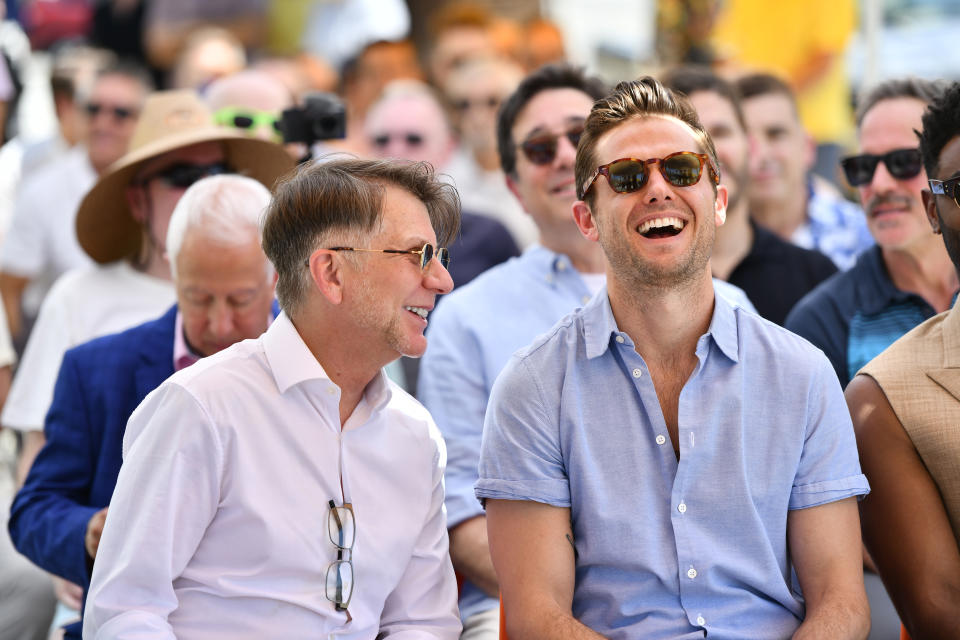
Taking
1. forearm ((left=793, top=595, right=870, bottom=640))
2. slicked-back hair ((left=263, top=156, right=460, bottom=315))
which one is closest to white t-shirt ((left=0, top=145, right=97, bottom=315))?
slicked-back hair ((left=263, top=156, right=460, bottom=315))

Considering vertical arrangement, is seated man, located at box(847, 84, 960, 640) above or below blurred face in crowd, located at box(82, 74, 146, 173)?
below

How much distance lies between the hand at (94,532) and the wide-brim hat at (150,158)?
125 cm

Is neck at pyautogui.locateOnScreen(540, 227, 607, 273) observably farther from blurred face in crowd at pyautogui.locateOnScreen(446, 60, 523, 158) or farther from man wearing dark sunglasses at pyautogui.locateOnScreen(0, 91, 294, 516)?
blurred face in crowd at pyautogui.locateOnScreen(446, 60, 523, 158)

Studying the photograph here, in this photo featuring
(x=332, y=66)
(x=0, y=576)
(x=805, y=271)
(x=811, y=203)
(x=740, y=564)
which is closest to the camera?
(x=740, y=564)

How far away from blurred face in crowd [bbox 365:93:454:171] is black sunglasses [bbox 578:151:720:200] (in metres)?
3.58

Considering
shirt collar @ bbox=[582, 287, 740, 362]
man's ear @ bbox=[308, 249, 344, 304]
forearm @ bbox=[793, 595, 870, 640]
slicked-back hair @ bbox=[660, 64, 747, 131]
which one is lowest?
forearm @ bbox=[793, 595, 870, 640]

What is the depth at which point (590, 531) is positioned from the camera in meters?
2.50

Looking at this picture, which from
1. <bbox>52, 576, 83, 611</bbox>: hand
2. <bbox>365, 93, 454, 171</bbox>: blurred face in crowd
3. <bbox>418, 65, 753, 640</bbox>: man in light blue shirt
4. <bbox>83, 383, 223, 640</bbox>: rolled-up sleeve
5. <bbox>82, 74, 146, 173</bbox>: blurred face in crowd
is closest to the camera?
<bbox>83, 383, 223, 640</bbox>: rolled-up sleeve

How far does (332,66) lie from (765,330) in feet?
22.9

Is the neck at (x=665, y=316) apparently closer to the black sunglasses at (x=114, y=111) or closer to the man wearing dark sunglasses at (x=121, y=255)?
the man wearing dark sunglasses at (x=121, y=255)

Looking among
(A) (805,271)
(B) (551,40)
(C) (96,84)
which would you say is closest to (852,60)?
(B) (551,40)

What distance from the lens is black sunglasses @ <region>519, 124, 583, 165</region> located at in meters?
3.88

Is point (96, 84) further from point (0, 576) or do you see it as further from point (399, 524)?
point (399, 524)

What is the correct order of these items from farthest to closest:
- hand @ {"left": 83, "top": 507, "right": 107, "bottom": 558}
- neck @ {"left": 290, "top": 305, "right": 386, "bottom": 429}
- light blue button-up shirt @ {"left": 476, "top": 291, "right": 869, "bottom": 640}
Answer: hand @ {"left": 83, "top": 507, "right": 107, "bottom": 558} → neck @ {"left": 290, "top": 305, "right": 386, "bottom": 429} → light blue button-up shirt @ {"left": 476, "top": 291, "right": 869, "bottom": 640}
